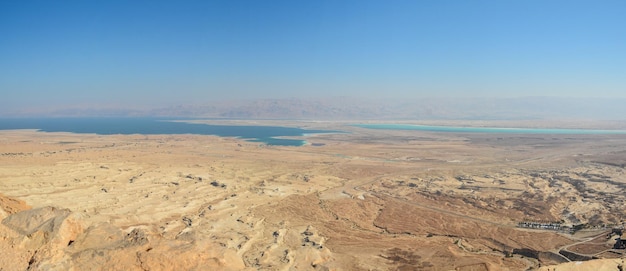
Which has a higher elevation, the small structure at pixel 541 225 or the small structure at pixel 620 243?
the small structure at pixel 620 243

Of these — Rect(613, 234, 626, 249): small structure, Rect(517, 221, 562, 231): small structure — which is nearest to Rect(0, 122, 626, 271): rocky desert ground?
Rect(517, 221, 562, 231): small structure

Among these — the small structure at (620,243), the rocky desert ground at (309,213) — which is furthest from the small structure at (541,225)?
the small structure at (620,243)

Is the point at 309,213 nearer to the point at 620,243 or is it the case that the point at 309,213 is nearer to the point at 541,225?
the point at 541,225

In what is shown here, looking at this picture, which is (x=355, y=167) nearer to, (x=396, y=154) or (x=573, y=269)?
(x=396, y=154)

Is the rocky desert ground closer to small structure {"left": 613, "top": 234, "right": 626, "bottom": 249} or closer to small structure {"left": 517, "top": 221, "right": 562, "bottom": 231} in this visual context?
small structure {"left": 517, "top": 221, "right": 562, "bottom": 231}

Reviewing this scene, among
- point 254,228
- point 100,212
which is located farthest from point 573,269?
point 100,212

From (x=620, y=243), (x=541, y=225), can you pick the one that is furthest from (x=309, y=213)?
(x=620, y=243)

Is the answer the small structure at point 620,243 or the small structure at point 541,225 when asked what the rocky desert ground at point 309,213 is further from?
the small structure at point 620,243

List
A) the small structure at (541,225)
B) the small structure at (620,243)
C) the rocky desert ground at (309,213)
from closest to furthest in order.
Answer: the rocky desert ground at (309,213) → the small structure at (620,243) → the small structure at (541,225)
